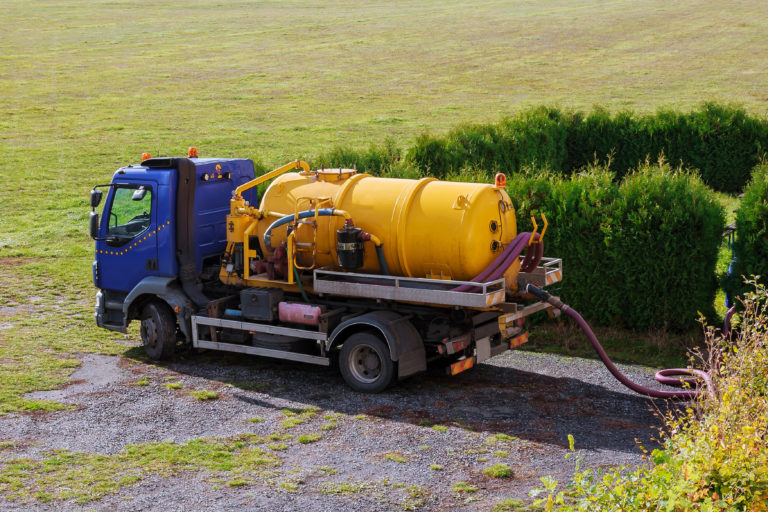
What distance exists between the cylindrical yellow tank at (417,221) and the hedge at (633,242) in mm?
2787

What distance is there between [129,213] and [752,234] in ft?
33.0

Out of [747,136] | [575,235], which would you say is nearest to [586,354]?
[575,235]

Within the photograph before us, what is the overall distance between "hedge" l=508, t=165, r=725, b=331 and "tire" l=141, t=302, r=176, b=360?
A: 6252 millimetres

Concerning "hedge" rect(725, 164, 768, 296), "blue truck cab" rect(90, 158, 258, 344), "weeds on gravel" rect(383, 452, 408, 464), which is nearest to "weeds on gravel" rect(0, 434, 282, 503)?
"weeds on gravel" rect(383, 452, 408, 464)

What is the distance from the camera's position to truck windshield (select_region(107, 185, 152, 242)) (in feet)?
48.0

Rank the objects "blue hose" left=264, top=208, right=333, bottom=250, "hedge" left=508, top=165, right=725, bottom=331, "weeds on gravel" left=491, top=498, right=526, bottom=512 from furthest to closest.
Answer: "hedge" left=508, top=165, right=725, bottom=331 < "blue hose" left=264, top=208, right=333, bottom=250 < "weeds on gravel" left=491, top=498, right=526, bottom=512

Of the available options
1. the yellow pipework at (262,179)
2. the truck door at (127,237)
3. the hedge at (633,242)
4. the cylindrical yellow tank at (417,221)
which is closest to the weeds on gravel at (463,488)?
the cylindrical yellow tank at (417,221)

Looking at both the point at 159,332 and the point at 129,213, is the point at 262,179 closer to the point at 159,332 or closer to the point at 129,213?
the point at 129,213

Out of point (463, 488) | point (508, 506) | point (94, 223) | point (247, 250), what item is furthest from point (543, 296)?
Result: point (94, 223)

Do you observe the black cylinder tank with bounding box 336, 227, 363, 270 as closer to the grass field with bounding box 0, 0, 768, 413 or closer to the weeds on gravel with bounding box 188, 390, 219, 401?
the weeds on gravel with bounding box 188, 390, 219, 401

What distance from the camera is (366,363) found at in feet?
43.8

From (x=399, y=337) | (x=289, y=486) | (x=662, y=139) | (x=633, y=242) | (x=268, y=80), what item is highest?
(x=268, y=80)

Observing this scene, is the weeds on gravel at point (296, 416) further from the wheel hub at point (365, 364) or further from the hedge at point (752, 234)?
the hedge at point (752, 234)

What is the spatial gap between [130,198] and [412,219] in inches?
193
